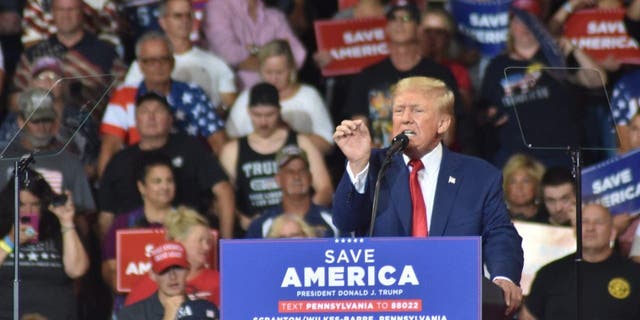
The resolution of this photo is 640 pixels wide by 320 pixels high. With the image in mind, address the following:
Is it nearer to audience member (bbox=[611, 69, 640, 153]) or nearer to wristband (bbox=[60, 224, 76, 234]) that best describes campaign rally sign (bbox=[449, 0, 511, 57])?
audience member (bbox=[611, 69, 640, 153])

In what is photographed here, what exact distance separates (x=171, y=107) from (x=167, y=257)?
196cm

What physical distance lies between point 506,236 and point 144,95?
4.63m

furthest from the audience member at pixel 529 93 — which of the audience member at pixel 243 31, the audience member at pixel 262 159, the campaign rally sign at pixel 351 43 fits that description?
the audience member at pixel 243 31

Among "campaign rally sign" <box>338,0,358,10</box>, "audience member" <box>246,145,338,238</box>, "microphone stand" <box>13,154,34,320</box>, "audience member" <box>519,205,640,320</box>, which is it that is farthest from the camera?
"campaign rally sign" <box>338,0,358,10</box>

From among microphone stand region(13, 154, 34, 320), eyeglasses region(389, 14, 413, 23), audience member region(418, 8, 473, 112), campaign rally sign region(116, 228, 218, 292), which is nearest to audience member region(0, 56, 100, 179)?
campaign rally sign region(116, 228, 218, 292)

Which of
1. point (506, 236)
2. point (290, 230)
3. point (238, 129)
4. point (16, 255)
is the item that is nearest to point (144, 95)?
point (238, 129)

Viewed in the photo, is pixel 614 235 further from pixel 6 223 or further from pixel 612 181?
pixel 6 223

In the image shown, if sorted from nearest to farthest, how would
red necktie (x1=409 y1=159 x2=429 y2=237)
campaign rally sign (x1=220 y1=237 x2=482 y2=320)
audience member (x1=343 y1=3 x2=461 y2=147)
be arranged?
campaign rally sign (x1=220 y1=237 x2=482 y2=320)
red necktie (x1=409 y1=159 x2=429 y2=237)
audience member (x1=343 y1=3 x2=461 y2=147)

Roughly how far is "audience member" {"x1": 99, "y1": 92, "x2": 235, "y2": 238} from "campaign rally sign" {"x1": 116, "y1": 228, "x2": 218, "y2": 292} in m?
0.50

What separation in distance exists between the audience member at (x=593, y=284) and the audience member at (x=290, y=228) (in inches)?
53.0

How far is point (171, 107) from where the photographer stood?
9.97m

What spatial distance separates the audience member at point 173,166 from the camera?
9562 mm

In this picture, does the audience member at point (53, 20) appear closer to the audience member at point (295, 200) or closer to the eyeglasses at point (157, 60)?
the eyeglasses at point (157, 60)

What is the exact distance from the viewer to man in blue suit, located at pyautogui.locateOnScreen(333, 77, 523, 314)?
5461mm
